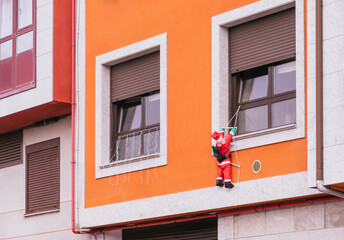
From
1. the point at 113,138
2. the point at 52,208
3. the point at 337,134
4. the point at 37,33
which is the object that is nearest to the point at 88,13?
the point at 37,33

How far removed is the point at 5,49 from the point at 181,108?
19.3 ft

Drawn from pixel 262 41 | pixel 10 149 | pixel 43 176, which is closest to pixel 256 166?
pixel 262 41

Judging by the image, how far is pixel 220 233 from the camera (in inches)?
669

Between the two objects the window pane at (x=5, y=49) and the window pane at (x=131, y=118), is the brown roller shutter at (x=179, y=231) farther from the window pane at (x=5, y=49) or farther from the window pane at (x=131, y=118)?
the window pane at (x=5, y=49)

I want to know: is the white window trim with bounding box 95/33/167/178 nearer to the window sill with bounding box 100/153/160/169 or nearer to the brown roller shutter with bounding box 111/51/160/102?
the window sill with bounding box 100/153/160/169

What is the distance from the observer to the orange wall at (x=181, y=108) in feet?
53.9

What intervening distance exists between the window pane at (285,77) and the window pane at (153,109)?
10.0 feet

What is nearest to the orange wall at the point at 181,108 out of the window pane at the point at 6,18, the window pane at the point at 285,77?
the window pane at the point at 285,77

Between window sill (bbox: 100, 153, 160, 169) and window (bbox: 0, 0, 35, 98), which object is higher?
window (bbox: 0, 0, 35, 98)

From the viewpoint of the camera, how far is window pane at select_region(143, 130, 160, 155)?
18484mm

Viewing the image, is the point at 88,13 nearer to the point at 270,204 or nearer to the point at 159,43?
the point at 159,43

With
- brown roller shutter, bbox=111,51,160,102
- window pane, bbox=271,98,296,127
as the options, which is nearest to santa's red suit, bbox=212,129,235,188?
window pane, bbox=271,98,296,127

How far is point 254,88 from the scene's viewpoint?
55.4ft

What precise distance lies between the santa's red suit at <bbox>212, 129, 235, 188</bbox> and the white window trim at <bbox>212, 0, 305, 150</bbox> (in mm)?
154
